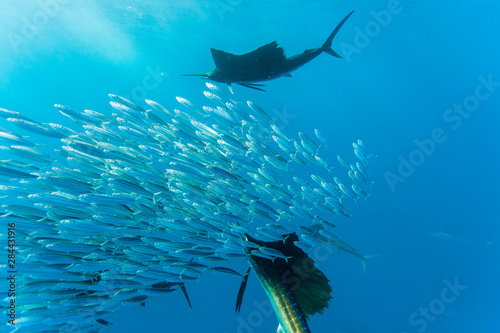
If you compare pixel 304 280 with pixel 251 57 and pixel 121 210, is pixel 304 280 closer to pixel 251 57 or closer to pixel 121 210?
pixel 121 210

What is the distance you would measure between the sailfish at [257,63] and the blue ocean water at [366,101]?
1108cm

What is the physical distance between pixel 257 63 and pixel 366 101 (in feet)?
132

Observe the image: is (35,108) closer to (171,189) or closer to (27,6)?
(27,6)

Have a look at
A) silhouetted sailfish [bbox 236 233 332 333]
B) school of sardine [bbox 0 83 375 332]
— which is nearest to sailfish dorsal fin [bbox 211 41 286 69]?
school of sardine [bbox 0 83 375 332]

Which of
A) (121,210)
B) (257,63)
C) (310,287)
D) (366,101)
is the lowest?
(310,287)

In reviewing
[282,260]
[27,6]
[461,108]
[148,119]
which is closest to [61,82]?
[27,6]

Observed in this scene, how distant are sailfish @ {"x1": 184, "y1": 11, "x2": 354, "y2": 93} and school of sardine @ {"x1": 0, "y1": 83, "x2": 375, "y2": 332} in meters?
0.31

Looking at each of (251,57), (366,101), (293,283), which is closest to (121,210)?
(293,283)

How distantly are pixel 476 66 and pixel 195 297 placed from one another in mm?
40689

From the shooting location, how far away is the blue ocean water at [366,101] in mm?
16594

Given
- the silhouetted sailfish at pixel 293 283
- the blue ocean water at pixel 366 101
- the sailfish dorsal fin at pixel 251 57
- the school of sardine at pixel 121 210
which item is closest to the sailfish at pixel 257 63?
the sailfish dorsal fin at pixel 251 57

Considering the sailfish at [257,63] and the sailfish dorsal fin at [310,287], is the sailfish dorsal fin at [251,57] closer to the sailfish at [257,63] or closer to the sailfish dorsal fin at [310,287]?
the sailfish at [257,63]

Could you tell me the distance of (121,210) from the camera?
3588 mm

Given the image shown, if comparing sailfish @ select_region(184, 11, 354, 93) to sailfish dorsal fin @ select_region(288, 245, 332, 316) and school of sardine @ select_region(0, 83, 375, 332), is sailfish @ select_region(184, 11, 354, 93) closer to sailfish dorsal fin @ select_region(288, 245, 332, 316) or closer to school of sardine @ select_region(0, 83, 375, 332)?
school of sardine @ select_region(0, 83, 375, 332)
